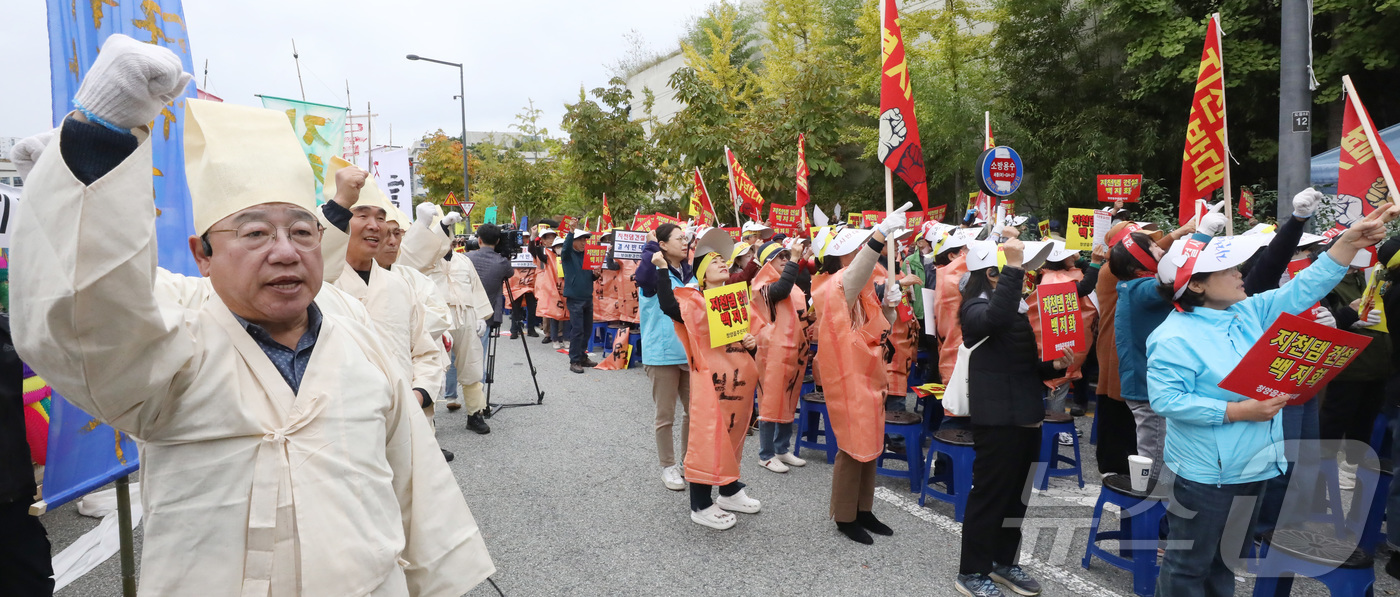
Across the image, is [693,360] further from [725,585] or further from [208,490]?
[208,490]

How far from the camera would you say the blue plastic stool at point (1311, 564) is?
10.4 feet

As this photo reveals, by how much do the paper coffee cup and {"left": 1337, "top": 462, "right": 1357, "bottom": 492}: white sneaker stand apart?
2573 millimetres

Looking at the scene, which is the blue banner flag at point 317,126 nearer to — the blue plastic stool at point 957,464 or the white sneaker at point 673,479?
the white sneaker at point 673,479

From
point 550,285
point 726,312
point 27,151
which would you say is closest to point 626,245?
point 726,312

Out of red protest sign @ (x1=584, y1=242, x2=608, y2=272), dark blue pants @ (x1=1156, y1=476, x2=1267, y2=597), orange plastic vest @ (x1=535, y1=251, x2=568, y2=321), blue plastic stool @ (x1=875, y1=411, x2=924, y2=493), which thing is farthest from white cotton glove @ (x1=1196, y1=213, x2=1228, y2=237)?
orange plastic vest @ (x1=535, y1=251, x2=568, y2=321)

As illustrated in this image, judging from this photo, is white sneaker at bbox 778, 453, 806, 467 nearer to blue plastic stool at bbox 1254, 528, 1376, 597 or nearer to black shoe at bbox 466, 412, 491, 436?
black shoe at bbox 466, 412, 491, 436

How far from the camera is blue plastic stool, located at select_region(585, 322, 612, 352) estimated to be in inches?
488

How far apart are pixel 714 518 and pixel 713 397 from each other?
75 centimetres

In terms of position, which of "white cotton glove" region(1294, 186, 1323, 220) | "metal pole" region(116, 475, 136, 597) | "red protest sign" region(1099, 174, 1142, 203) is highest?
"red protest sign" region(1099, 174, 1142, 203)

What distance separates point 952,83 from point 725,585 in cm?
1439

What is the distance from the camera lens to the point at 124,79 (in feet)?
4.12

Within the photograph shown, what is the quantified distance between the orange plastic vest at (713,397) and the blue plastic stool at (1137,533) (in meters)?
2.04

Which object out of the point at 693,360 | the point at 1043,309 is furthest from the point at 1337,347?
the point at 693,360

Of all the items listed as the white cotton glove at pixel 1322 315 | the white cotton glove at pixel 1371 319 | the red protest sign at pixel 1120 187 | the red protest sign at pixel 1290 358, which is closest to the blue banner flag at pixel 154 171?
the red protest sign at pixel 1290 358
